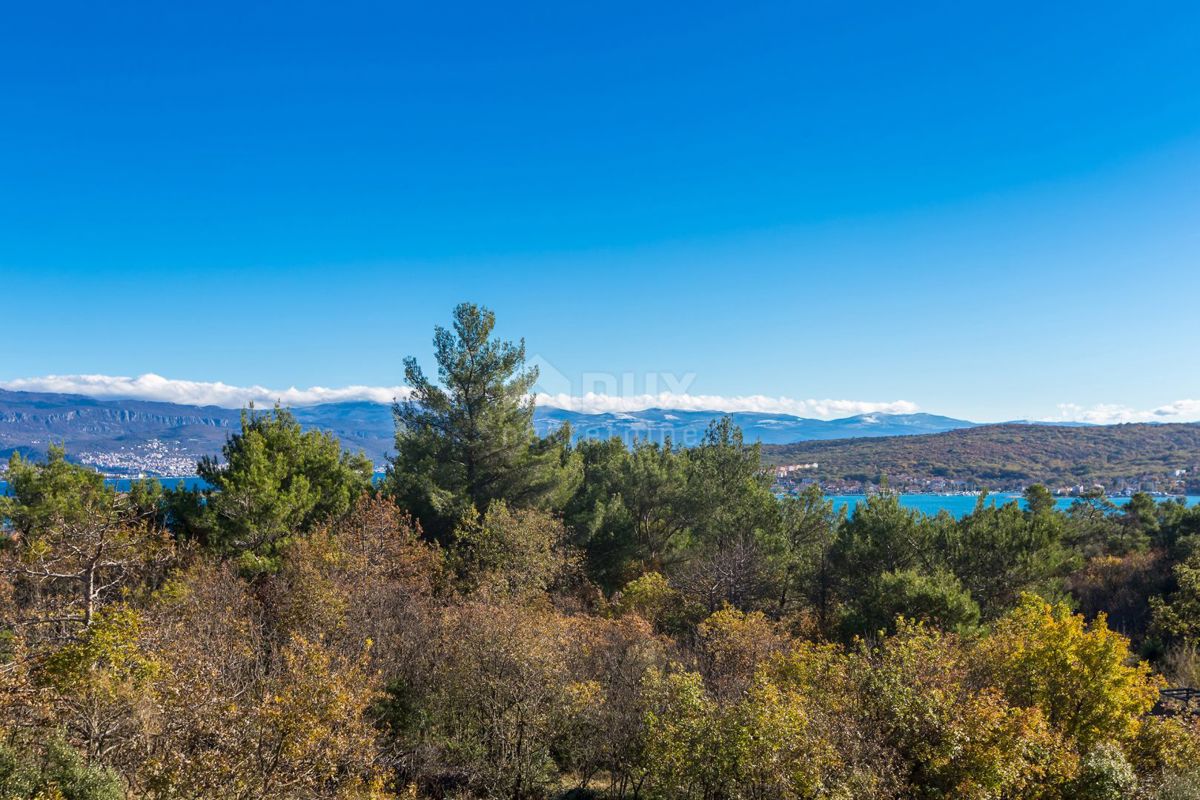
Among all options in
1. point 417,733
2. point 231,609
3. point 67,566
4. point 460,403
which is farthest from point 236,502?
point 417,733

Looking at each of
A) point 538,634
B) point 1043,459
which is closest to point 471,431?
point 538,634

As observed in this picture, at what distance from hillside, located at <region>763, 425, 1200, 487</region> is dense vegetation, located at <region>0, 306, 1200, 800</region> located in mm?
112809

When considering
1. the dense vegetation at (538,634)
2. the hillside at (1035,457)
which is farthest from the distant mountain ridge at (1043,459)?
the dense vegetation at (538,634)

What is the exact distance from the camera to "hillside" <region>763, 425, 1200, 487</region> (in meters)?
150

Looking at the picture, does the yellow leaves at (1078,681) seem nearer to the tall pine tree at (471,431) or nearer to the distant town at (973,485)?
the tall pine tree at (471,431)

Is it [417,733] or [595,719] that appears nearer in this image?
[595,719]

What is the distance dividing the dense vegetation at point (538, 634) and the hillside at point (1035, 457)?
4441 inches

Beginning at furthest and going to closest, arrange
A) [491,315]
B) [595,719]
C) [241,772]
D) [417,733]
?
1. [491,315]
2. [417,733]
3. [595,719]
4. [241,772]

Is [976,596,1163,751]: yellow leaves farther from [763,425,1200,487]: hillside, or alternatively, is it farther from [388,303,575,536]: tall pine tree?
[763,425,1200,487]: hillside

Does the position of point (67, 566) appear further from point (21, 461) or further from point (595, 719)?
point (595, 719)

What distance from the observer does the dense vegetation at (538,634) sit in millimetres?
10188

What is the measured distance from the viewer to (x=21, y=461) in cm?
2681

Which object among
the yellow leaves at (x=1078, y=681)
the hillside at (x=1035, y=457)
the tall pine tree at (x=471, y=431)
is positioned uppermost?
the tall pine tree at (x=471, y=431)

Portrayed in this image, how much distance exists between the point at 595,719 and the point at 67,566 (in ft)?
59.6
